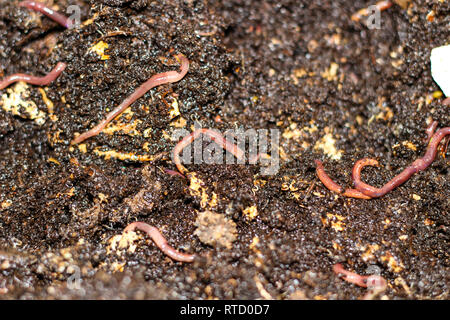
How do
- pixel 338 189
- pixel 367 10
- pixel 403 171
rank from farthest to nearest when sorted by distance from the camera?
pixel 367 10
pixel 403 171
pixel 338 189

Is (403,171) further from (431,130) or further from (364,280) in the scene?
(364,280)

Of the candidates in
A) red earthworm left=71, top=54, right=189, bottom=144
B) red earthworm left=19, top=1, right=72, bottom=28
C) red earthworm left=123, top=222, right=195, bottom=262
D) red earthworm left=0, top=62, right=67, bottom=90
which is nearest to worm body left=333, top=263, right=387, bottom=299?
red earthworm left=123, top=222, right=195, bottom=262

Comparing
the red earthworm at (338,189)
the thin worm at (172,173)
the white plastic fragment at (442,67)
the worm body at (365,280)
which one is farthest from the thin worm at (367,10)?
the worm body at (365,280)

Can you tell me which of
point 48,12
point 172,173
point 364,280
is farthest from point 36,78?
point 364,280

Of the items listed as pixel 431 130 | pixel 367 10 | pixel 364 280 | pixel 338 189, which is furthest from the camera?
pixel 367 10

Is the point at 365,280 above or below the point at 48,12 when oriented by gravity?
below

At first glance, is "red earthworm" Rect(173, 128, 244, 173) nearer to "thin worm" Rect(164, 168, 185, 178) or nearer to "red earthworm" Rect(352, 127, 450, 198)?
"thin worm" Rect(164, 168, 185, 178)
